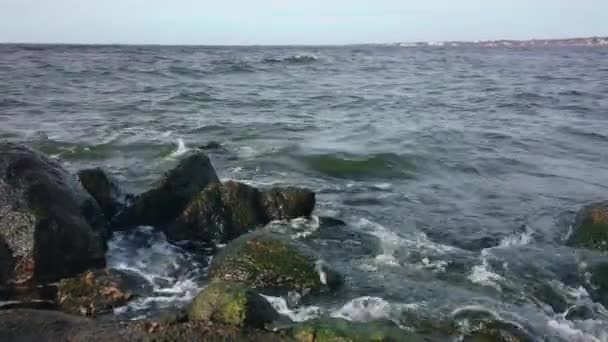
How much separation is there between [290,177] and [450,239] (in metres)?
3.98

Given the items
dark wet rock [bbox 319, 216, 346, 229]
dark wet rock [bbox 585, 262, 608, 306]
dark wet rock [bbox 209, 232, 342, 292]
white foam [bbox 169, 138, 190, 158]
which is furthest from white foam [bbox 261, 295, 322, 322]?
white foam [bbox 169, 138, 190, 158]

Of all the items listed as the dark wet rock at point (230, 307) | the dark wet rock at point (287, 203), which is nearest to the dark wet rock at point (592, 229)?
the dark wet rock at point (287, 203)

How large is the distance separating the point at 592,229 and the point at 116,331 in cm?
640

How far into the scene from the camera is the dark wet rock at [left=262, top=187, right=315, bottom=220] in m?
8.28

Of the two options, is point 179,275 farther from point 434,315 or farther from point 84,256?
point 434,315

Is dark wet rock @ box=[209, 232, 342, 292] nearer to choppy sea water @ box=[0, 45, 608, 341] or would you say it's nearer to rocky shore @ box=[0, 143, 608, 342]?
rocky shore @ box=[0, 143, 608, 342]

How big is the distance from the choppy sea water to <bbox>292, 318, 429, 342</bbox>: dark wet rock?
3.17 ft

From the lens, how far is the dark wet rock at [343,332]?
4680mm

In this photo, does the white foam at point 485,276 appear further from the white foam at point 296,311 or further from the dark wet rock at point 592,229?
the white foam at point 296,311

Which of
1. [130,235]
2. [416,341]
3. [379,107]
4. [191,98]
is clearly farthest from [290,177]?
[191,98]

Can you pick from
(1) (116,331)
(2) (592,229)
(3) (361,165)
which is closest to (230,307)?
(1) (116,331)

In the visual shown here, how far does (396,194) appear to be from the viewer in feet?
35.1

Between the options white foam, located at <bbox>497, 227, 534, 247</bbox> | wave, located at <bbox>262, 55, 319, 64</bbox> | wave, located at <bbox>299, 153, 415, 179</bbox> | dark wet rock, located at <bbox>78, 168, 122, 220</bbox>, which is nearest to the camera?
dark wet rock, located at <bbox>78, 168, 122, 220</bbox>

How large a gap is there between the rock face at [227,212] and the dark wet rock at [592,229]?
12.8 feet
